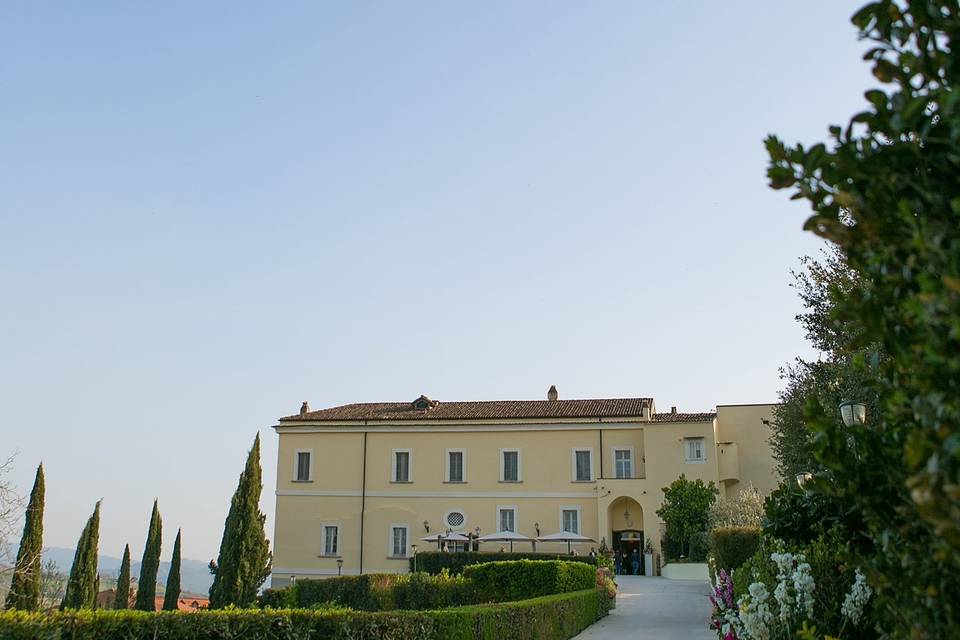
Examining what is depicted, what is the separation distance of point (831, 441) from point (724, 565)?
1399 centimetres

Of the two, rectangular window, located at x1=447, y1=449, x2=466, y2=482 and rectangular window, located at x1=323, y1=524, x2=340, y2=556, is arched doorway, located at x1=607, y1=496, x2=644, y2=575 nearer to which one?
rectangular window, located at x1=447, y1=449, x2=466, y2=482

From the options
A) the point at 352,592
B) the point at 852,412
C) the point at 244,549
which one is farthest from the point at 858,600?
the point at 244,549

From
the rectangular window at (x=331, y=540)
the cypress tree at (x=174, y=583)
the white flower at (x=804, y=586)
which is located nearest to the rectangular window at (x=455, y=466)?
the rectangular window at (x=331, y=540)

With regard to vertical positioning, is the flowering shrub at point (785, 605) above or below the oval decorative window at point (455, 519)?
below

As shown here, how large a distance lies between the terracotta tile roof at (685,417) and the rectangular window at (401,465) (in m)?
11.3

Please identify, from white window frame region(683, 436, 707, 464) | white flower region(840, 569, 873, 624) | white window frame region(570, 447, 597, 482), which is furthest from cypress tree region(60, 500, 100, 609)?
white flower region(840, 569, 873, 624)

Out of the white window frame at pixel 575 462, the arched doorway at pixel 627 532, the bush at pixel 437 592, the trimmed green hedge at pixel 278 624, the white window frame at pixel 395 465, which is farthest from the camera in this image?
the white window frame at pixel 395 465

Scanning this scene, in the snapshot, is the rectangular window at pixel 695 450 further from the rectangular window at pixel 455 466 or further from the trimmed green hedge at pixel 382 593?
the trimmed green hedge at pixel 382 593

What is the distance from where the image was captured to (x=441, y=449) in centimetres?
4097

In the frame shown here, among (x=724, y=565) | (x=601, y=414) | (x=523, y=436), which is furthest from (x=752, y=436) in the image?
(x=724, y=565)

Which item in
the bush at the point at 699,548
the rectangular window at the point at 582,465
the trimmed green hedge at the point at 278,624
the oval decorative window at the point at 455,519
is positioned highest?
the rectangular window at the point at 582,465

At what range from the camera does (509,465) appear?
1583 inches

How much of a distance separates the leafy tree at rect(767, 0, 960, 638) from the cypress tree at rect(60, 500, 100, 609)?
3453cm

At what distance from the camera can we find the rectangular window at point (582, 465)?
39.1 meters
